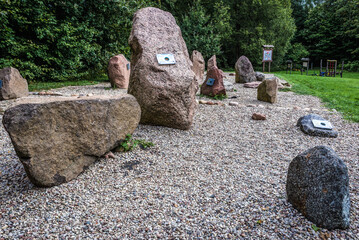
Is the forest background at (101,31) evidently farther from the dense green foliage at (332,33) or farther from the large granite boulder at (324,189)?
the large granite boulder at (324,189)

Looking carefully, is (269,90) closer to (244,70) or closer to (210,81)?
(210,81)

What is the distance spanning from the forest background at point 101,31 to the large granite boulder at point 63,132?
687 centimetres

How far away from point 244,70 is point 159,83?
8275 millimetres

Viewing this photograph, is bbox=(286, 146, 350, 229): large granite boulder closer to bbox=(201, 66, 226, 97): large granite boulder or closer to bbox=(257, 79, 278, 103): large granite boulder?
bbox=(257, 79, 278, 103): large granite boulder

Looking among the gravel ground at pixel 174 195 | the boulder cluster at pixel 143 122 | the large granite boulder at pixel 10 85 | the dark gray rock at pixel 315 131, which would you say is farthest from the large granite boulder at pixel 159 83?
the large granite boulder at pixel 10 85

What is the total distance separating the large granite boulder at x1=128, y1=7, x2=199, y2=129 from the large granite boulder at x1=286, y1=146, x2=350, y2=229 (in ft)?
8.20

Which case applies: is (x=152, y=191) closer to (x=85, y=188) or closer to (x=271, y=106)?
(x=85, y=188)

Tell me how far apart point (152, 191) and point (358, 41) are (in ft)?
96.7

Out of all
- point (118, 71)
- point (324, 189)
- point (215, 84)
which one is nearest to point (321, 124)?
point (324, 189)

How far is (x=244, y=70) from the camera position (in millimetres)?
11703

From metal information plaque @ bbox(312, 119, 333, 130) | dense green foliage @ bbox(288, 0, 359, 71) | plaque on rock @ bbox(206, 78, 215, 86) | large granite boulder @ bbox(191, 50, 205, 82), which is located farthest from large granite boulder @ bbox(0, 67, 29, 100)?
dense green foliage @ bbox(288, 0, 359, 71)

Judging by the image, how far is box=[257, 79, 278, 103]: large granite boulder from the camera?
23.5 feet

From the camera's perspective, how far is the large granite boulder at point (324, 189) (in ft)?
6.96

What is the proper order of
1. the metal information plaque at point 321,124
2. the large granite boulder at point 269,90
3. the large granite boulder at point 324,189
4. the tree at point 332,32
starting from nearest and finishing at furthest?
the large granite boulder at point 324,189, the metal information plaque at point 321,124, the large granite boulder at point 269,90, the tree at point 332,32
